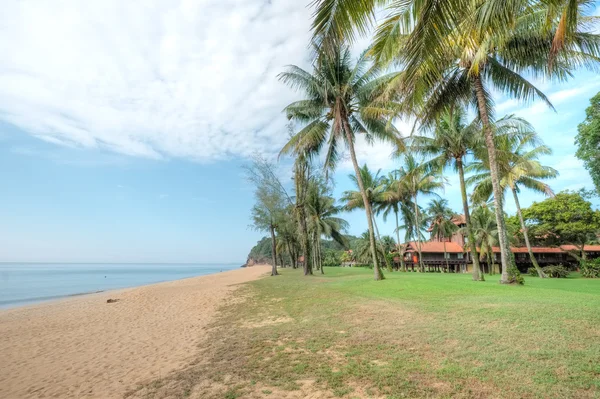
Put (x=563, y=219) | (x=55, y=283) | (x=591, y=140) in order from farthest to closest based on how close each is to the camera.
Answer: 1. (x=55, y=283)
2. (x=563, y=219)
3. (x=591, y=140)

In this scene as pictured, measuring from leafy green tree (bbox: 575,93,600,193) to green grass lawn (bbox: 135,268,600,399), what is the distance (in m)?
18.6

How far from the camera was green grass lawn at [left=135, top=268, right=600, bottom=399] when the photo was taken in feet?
12.1

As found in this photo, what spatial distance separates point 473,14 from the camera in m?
4.53

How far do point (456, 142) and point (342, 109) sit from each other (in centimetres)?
618

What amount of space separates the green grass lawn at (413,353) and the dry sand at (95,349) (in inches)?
27.5

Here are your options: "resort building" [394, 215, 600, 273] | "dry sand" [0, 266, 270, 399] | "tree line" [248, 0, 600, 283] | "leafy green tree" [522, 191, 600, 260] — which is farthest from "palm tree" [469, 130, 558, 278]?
"dry sand" [0, 266, 270, 399]

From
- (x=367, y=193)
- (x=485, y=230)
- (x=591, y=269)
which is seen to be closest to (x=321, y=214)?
(x=367, y=193)

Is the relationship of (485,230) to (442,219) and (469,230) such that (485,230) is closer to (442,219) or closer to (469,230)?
(442,219)

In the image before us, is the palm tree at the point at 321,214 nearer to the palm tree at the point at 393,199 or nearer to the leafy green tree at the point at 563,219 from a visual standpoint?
the palm tree at the point at 393,199

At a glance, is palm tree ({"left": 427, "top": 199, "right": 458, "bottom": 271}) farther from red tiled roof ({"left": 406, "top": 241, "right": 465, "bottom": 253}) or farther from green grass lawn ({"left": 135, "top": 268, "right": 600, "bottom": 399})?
green grass lawn ({"left": 135, "top": 268, "right": 600, "bottom": 399})

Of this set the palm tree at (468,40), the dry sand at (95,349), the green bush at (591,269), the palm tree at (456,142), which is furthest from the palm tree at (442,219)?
→ the dry sand at (95,349)

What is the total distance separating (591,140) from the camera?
66.5ft

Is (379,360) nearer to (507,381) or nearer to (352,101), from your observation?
(507,381)

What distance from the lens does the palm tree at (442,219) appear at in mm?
37344
